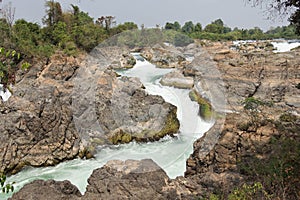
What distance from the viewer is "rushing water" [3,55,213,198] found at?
6570 millimetres

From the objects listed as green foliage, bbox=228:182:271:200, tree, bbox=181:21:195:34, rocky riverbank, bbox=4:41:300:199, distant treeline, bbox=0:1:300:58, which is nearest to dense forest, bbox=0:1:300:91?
distant treeline, bbox=0:1:300:58

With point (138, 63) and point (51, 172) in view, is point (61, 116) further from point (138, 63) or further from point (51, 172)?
point (138, 63)

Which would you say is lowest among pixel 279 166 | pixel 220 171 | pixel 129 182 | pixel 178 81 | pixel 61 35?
pixel 220 171

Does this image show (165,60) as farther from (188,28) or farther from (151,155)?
(188,28)

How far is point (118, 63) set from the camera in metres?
17.1

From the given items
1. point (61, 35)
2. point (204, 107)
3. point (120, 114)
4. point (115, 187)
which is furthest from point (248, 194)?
point (61, 35)

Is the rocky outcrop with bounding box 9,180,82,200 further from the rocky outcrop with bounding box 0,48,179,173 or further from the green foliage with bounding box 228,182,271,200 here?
the rocky outcrop with bounding box 0,48,179,173

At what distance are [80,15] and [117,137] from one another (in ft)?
48.8

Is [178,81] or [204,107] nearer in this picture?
[204,107]

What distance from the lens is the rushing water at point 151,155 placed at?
21.6ft

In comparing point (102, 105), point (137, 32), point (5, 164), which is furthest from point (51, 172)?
point (137, 32)

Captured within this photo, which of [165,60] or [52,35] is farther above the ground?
[52,35]

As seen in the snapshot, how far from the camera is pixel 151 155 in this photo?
7.66 meters

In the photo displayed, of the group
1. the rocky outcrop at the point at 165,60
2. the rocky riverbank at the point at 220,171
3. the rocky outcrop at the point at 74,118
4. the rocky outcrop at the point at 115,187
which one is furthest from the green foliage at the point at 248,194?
the rocky outcrop at the point at 165,60
